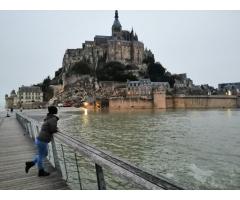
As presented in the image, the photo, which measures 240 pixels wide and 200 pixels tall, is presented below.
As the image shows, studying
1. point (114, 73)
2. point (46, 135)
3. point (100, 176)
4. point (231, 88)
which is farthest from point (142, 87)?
point (100, 176)

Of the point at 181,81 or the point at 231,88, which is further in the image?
the point at 181,81

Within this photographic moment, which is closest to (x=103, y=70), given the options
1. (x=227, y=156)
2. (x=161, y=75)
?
(x=161, y=75)

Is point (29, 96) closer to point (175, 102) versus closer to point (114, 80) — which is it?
point (114, 80)

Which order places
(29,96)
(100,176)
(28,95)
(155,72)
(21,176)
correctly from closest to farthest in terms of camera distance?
(100,176), (21,176), (155,72), (28,95), (29,96)

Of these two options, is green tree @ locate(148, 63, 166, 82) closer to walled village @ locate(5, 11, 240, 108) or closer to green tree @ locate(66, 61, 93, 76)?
walled village @ locate(5, 11, 240, 108)

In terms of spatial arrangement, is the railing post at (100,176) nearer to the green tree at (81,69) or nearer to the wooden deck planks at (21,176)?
the wooden deck planks at (21,176)

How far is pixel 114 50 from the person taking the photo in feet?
307

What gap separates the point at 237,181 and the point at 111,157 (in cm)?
607

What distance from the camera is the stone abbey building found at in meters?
94.0

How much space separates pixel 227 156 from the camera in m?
11.1

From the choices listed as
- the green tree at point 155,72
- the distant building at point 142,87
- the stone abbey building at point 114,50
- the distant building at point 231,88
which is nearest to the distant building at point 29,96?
the stone abbey building at point 114,50

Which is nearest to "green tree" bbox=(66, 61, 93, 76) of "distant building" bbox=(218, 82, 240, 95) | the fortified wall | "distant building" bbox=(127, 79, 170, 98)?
"distant building" bbox=(127, 79, 170, 98)

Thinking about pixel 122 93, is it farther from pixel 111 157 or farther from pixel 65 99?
pixel 111 157

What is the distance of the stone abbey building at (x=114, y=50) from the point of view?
9400cm
